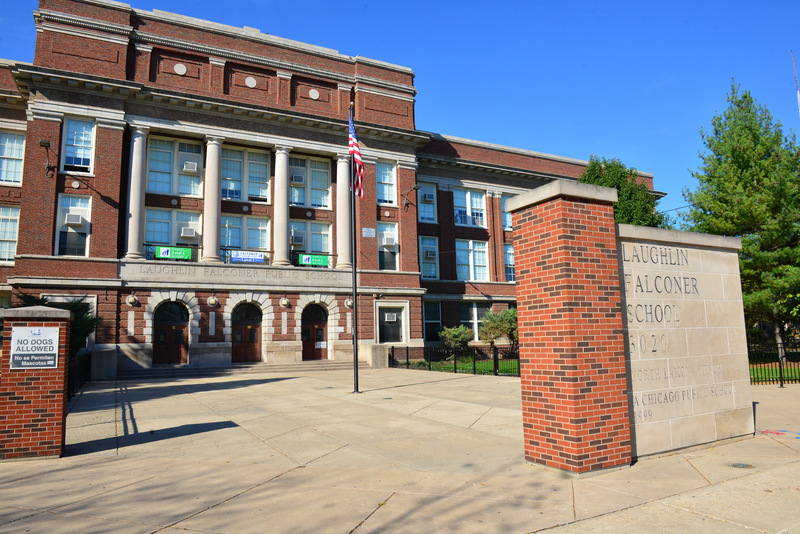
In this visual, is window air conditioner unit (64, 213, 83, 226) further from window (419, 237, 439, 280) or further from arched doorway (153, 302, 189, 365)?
window (419, 237, 439, 280)

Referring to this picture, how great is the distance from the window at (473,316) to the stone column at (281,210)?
14.2 meters

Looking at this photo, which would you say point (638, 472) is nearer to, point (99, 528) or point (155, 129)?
point (99, 528)

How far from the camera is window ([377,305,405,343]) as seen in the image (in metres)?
32.8

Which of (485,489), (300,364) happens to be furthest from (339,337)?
(485,489)

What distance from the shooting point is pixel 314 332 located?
31391 millimetres

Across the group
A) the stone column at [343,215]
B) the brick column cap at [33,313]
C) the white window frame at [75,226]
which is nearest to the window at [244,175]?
the stone column at [343,215]

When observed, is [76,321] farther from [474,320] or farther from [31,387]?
[474,320]

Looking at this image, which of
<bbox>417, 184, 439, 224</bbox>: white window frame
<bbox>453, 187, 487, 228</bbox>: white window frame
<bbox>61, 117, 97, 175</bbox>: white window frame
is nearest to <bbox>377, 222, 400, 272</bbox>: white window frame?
<bbox>417, 184, 439, 224</bbox>: white window frame

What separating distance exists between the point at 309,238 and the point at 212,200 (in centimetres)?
621

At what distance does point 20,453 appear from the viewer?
7348mm

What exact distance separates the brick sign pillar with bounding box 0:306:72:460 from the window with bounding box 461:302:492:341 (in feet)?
106

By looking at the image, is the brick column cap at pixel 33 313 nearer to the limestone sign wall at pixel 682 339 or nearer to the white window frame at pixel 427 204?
the limestone sign wall at pixel 682 339

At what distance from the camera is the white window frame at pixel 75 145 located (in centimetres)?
2638

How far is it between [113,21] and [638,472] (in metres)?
32.0
